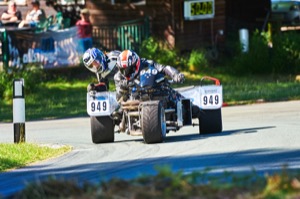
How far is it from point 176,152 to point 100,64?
2.81 m

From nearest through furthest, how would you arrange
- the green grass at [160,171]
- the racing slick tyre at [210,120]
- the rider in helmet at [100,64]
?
the green grass at [160,171], the rider in helmet at [100,64], the racing slick tyre at [210,120]

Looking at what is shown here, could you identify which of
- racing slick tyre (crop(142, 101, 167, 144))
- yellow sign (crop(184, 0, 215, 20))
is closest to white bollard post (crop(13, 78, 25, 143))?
racing slick tyre (crop(142, 101, 167, 144))

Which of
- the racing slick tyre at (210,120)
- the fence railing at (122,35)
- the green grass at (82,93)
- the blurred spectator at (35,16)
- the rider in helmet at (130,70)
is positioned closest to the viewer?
the rider in helmet at (130,70)

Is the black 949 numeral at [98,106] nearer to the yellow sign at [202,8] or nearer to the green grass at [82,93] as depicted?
the green grass at [82,93]

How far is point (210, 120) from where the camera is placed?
55.3 ft

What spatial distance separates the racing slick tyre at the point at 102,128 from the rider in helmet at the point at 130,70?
429 millimetres

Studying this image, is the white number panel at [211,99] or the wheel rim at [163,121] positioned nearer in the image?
the wheel rim at [163,121]

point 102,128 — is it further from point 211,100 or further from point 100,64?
point 211,100

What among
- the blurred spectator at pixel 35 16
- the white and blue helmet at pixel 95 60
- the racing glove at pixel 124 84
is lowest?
the racing glove at pixel 124 84

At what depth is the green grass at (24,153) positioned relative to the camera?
46.1 ft

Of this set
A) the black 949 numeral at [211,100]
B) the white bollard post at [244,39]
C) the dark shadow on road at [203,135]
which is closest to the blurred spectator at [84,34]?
the white bollard post at [244,39]

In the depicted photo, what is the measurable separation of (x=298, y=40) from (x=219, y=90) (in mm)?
13396

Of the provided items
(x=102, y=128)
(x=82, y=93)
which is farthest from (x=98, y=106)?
(x=82, y=93)

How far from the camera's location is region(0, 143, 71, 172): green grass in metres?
14.1
